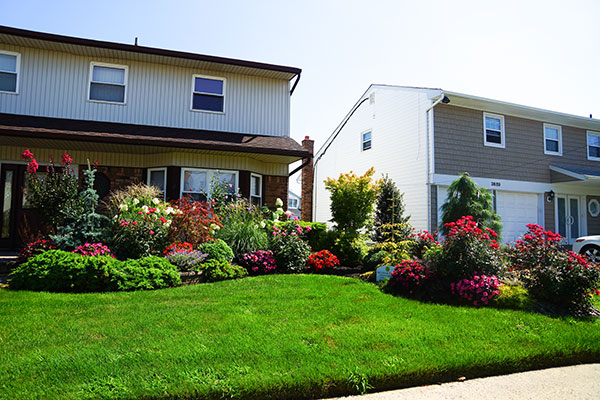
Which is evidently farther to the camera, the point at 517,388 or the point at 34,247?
the point at 34,247

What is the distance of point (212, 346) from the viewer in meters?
3.62

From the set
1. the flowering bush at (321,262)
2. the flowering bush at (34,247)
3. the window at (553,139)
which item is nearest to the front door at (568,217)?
the window at (553,139)

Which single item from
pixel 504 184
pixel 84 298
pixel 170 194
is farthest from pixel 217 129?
pixel 504 184

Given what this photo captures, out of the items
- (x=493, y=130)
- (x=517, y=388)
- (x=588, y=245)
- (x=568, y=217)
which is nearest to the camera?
(x=517, y=388)

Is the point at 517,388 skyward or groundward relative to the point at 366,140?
groundward

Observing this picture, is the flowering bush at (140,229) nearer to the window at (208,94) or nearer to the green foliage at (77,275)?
the green foliage at (77,275)

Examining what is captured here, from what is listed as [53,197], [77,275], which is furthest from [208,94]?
[77,275]

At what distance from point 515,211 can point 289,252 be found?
11728mm

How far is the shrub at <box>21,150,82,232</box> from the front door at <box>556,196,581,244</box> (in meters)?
18.1

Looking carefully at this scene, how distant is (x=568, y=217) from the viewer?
16.4m

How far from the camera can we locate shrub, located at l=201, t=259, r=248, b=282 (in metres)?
6.57

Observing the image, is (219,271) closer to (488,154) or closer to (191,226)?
(191,226)

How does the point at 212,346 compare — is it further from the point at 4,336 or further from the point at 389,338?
the point at 4,336

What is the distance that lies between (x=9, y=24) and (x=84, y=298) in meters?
9.21
